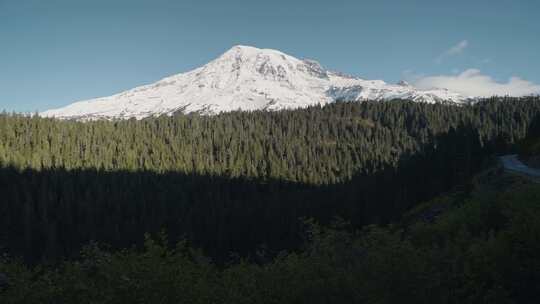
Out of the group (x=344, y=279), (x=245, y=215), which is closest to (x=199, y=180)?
(x=245, y=215)

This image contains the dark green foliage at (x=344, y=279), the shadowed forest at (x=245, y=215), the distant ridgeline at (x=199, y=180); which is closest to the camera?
the dark green foliage at (x=344, y=279)

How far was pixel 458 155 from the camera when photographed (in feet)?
266

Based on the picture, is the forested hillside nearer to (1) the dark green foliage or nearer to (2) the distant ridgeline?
(1) the dark green foliage

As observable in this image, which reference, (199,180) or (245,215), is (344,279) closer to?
(245,215)

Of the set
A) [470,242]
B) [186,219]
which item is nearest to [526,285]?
[470,242]

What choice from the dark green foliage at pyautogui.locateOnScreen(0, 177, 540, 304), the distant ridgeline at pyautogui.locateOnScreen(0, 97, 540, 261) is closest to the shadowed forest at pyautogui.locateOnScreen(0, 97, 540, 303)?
the dark green foliage at pyautogui.locateOnScreen(0, 177, 540, 304)

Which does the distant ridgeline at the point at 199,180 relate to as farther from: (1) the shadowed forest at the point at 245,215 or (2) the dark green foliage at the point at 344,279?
(2) the dark green foliage at the point at 344,279

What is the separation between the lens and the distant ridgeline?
9112cm

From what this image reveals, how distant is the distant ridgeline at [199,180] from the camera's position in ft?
299

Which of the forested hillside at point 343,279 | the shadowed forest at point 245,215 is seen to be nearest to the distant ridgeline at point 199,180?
the shadowed forest at point 245,215

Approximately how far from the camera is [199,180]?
140m

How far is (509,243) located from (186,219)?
95.1m

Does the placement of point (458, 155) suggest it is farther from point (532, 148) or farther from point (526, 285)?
point (526, 285)

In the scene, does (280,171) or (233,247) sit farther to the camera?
(280,171)
